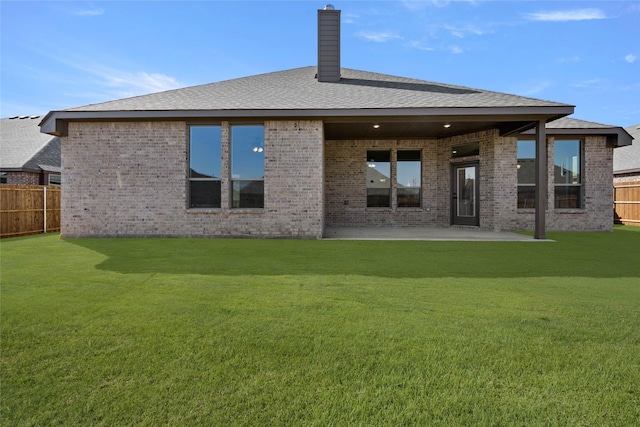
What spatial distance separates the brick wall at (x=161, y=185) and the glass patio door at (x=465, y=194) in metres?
5.69

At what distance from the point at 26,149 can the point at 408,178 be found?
799 inches

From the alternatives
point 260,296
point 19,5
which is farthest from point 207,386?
point 19,5

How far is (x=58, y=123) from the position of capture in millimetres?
8469

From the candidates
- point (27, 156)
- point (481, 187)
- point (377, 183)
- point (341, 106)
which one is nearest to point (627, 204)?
point (481, 187)

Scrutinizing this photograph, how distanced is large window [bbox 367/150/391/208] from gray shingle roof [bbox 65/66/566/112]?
264 cm

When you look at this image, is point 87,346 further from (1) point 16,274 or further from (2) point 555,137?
(2) point 555,137

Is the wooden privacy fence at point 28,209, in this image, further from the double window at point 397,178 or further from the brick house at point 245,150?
the double window at point 397,178

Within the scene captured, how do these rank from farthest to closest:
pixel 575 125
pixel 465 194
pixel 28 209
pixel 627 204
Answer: pixel 627 204 < pixel 465 194 < pixel 575 125 < pixel 28 209

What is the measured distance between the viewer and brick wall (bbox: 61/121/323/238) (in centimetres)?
864

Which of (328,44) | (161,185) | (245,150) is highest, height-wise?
(328,44)

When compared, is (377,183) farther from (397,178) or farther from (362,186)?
(397,178)

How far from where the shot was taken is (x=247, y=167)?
8.84m

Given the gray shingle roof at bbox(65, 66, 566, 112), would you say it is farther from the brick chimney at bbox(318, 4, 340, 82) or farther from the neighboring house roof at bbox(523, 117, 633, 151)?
the neighboring house roof at bbox(523, 117, 633, 151)

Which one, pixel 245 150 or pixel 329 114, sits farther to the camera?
pixel 245 150
